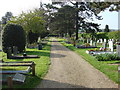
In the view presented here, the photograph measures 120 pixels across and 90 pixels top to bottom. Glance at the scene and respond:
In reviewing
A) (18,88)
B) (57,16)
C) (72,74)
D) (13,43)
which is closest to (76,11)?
(57,16)

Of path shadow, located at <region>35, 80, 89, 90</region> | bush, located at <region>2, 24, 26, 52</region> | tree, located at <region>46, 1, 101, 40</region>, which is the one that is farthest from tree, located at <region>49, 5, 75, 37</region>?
path shadow, located at <region>35, 80, 89, 90</region>

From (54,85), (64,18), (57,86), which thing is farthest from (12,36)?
(64,18)

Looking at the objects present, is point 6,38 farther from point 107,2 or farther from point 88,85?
point 88,85

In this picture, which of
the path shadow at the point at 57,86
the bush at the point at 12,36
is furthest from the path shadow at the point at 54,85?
the bush at the point at 12,36

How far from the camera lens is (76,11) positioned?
135ft

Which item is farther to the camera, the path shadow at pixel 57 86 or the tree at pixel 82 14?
the tree at pixel 82 14

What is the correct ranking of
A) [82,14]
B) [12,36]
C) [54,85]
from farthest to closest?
1. [82,14]
2. [12,36]
3. [54,85]

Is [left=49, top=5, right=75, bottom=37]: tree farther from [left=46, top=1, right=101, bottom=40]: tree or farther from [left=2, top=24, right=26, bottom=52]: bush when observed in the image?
[left=2, top=24, right=26, bottom=52]: bush

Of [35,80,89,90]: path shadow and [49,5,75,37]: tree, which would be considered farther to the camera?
[49,5,75,37]: tree

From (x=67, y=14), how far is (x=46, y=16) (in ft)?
21.4

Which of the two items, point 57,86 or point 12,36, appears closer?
point 57,86

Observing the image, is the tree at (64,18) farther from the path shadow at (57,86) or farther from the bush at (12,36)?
the path shadow at (57,86)

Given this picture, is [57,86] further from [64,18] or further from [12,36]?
[64,18]

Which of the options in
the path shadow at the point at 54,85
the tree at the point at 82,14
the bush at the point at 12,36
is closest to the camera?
the path shadow at the point at 54,85
